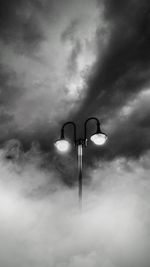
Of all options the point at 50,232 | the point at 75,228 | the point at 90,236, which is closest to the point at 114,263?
the point at 90,236

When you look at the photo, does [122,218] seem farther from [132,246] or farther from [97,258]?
[97,258]

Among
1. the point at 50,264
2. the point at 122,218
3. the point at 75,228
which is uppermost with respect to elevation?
the point at 122,218

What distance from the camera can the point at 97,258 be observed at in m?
8.53

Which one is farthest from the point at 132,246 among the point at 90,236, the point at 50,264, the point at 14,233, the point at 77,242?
the point at 14,233

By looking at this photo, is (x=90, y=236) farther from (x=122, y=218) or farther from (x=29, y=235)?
(x=122, y=218)

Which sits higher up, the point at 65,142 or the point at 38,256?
the point at 65,142

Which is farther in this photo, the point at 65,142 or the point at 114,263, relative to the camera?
the point at 114,263

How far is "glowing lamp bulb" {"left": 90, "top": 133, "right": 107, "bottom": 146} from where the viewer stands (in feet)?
23.2

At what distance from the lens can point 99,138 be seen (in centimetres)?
709

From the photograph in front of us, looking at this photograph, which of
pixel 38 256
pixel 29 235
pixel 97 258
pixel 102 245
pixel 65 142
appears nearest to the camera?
pixel 65 142

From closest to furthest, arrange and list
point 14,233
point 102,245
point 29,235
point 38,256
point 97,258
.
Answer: point 97,258, point 38,256, point 102,245, point 29,235, point 14,233

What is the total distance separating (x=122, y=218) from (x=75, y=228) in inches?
211

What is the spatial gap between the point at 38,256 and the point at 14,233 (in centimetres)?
350

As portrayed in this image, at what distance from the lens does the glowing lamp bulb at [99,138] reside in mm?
7071
